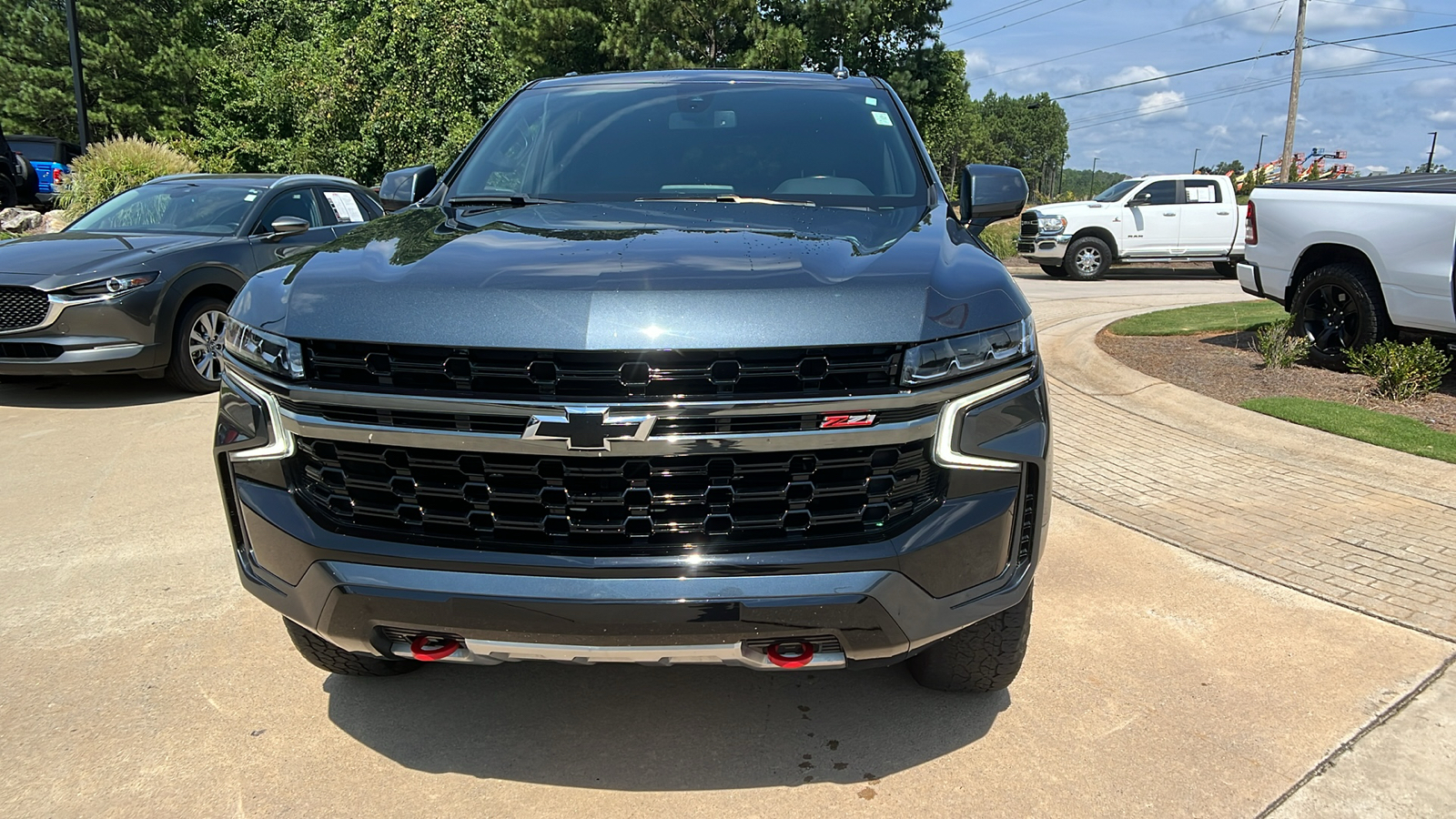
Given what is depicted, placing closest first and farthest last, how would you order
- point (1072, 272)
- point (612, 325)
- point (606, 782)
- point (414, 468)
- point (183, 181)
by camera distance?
point (612, 325), point (414, 468), point (606, 782), point (183, 181), point (1072, 272)

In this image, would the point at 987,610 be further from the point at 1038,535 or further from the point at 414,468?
the point at 414,468

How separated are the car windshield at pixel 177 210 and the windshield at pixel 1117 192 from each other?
1467 centimetres

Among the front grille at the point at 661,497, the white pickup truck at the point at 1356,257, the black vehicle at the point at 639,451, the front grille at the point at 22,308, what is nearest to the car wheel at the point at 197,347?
the front grille at the point at 22,308

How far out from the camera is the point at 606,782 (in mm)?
2572

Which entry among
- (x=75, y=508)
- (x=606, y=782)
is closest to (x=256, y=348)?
(x=606, y=782)

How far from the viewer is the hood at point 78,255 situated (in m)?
6.76

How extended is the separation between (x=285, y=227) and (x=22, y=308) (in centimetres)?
178

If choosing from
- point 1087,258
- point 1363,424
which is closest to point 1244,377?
point 1363,424

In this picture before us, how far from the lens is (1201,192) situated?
17781mm

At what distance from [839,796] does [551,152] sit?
244cm

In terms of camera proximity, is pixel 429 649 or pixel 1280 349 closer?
pixel 429 649

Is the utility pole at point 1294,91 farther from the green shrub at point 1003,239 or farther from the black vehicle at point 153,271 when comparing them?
the black vehicle at point 153,271

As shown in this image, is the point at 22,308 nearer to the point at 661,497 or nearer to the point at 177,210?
the point at 177,210

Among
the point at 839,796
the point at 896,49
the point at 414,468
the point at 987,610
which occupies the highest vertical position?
the point at 896,49
